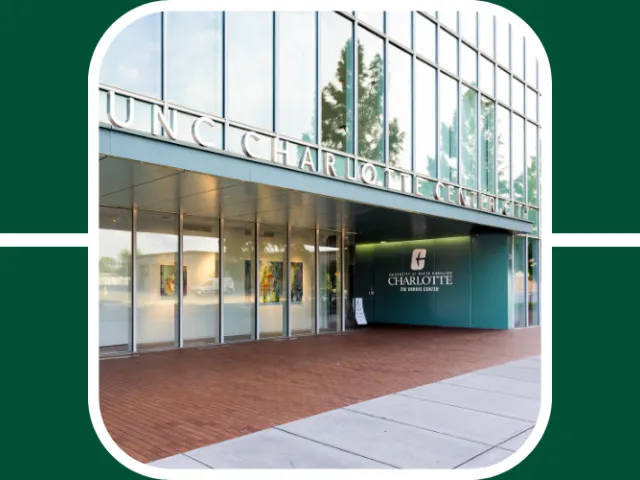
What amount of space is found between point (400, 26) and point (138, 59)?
24.8ft

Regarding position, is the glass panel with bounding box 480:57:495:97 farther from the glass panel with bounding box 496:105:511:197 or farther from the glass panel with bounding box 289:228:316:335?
the glass panel with bounding box 289:228:316:335

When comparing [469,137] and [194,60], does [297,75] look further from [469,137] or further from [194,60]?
[469,137]

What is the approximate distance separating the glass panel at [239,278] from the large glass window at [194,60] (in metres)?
4.80

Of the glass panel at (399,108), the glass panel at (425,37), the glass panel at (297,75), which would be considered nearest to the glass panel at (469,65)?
the glass panel at (425,37)

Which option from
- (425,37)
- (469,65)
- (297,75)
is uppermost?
(425,37)

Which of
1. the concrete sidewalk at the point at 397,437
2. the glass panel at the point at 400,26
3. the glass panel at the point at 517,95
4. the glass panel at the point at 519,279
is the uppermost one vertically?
the glass panel at the point at 400,26

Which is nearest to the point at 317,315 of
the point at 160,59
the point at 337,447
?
the point at 160,59

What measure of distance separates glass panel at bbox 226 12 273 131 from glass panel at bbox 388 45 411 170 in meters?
3.95

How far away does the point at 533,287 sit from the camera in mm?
17922

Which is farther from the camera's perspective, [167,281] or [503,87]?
[503,87]

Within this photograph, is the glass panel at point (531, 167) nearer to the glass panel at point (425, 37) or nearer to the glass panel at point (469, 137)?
the glass panel at point (469, 137)

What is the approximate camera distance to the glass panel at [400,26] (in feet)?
44.2

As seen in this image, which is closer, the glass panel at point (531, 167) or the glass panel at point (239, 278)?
the glass panel at point (239, 278)

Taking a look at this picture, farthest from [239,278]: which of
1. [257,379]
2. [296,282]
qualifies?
[257,379]
